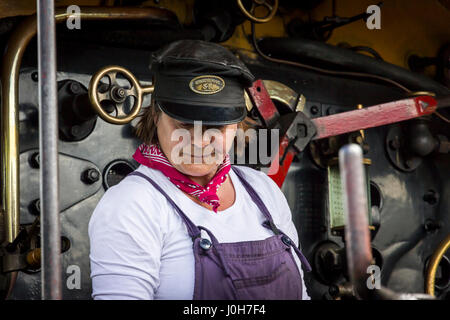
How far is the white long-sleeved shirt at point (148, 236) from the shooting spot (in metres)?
1.28

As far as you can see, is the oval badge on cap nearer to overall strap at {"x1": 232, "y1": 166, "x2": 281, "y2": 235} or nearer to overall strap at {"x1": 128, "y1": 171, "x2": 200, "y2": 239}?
overall strap at {"x1": 128, "y1": 171, "x2": 200, "y2": 239}

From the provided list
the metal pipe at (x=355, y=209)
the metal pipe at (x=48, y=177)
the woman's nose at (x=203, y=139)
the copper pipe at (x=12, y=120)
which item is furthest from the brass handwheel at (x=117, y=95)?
the metal pipe at (x=355, y=209)

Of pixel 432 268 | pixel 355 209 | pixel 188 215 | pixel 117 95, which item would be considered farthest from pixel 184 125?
pixel 432 268

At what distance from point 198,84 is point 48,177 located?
0.62 metres

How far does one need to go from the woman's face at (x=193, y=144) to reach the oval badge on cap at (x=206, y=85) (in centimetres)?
9

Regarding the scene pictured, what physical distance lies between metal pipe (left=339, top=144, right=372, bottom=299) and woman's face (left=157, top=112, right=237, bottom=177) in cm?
74

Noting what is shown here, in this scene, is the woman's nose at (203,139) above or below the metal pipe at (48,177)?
above

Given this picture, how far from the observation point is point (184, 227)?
1435mm

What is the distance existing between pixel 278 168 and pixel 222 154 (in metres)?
0.75

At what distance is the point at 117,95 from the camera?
6.28 feet

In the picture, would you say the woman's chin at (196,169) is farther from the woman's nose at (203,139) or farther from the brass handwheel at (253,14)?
the brass handwheel at (253,14)

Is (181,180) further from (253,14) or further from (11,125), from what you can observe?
(253,14)

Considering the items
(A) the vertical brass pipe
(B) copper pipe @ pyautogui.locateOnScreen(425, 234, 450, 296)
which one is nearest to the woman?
(A) the vertical brass pipe
